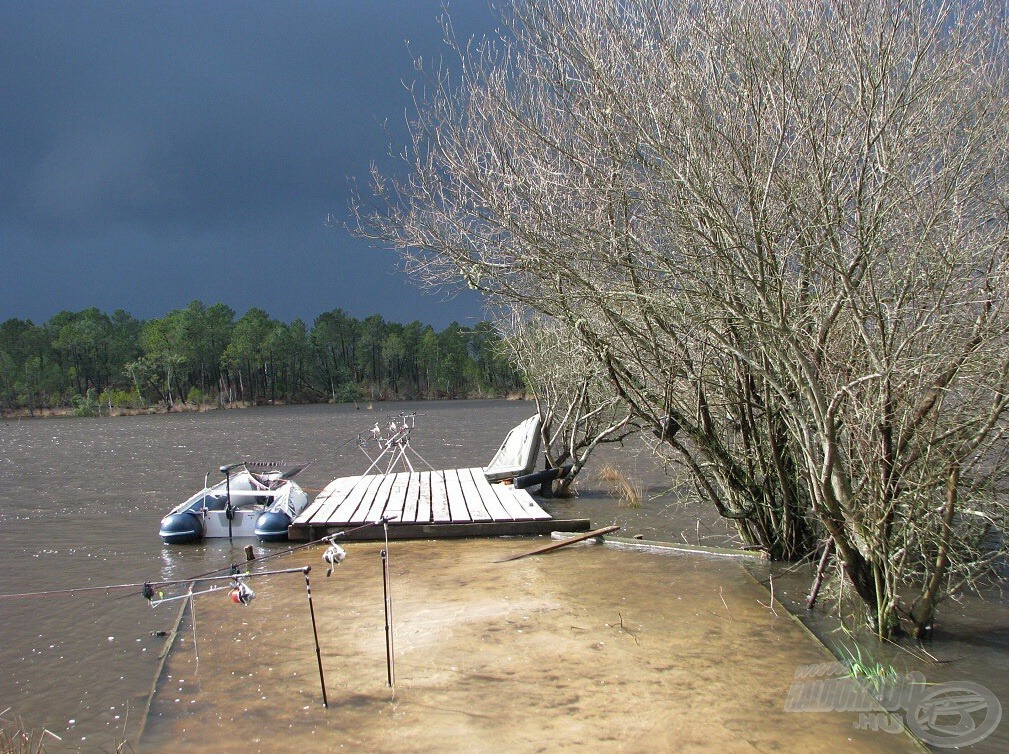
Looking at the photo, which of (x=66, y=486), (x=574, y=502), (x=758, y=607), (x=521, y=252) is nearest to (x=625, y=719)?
(x=758, y=607)

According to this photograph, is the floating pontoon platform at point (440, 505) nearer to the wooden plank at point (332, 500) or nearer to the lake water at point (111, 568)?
the wooden plank at point (332, 500)

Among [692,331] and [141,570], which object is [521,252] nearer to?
[692,331]

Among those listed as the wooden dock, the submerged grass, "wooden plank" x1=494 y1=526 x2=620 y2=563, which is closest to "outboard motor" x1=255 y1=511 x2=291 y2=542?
the wooden dock

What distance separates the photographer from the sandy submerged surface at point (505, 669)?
487 cm

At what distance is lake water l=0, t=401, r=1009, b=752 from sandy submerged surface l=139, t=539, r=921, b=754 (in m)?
0.47

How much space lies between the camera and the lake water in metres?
6.14

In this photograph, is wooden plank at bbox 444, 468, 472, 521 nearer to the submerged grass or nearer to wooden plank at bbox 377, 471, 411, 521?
wooden plank at bbox 377, 471, 411, 521

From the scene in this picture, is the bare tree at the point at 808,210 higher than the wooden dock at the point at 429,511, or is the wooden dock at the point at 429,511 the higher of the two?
the bare tree at the point at 808,210

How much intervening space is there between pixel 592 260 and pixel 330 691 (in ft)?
12.1

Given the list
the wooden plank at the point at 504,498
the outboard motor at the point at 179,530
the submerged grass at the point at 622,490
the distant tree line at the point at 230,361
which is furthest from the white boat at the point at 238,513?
the distant tree line at the point at 230,361

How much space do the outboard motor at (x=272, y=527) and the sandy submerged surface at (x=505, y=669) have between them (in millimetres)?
3304

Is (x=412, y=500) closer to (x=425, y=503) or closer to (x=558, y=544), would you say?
(x=425, y=503)

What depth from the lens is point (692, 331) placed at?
7.14 meters

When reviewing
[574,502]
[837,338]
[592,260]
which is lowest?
[574,502]
